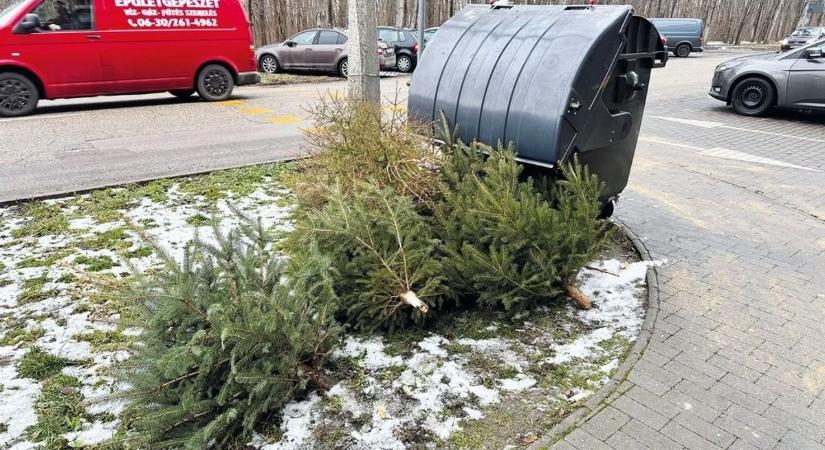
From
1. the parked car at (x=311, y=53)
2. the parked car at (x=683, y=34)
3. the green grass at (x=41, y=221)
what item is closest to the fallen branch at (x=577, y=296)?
the green grass at (x=41, y=221)

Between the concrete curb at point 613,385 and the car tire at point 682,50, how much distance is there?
2605cm

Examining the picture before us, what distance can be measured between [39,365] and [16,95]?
9095 millimetres

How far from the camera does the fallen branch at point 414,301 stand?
354cm

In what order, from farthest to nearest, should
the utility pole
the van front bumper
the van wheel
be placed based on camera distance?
the van front bumper
the van wheel
the utility pole

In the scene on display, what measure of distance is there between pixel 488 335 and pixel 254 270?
1598mm

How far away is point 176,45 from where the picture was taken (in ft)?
38.6

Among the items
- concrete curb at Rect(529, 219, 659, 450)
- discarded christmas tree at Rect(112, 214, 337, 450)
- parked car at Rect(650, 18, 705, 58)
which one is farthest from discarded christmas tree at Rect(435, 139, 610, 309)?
parked car at Rect(650, 18, 705, 58)

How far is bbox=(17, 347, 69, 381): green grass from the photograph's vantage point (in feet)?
10.9

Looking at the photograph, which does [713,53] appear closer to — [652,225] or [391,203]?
[652,225]

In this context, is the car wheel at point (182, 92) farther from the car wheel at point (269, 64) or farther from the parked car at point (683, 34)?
the parked car at point (683, 34)

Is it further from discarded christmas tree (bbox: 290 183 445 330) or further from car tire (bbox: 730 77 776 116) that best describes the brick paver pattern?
car tire (bbox: 730 77 776 116)

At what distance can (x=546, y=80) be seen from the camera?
420 cm

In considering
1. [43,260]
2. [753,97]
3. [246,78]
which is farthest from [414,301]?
[753,97]

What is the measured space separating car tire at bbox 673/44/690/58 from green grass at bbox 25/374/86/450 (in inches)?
1147
